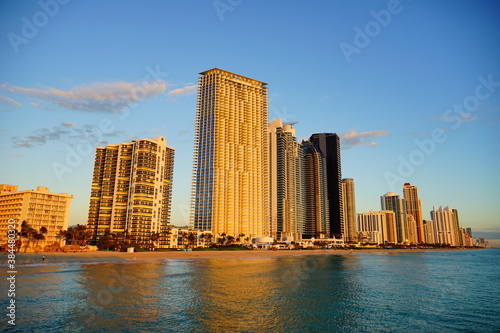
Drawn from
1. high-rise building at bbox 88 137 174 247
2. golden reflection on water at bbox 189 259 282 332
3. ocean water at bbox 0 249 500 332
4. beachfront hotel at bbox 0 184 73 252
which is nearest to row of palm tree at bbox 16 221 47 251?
beachfront hotel at bbox 0 184 73 252

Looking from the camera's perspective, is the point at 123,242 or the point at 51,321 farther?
the point at 123,242

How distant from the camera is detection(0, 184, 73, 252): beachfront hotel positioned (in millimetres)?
157250

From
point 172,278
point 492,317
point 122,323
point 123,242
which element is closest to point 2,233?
point 123,242

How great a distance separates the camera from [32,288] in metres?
47.1

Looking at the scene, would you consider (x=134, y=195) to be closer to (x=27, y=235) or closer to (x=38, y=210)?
(x=38, y=210)

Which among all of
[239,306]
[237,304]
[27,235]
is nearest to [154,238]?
[27,235]

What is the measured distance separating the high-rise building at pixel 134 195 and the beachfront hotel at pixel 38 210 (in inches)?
954

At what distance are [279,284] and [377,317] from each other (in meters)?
24.6

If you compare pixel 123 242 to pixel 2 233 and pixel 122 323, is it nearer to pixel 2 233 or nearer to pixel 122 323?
pixel 2 233

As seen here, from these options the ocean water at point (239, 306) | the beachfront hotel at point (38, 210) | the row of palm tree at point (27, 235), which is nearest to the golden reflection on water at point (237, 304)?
the ocean water at point (239, 306)

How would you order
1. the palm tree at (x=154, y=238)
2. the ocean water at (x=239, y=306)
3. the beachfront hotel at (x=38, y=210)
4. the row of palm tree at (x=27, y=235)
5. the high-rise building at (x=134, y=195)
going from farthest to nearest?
the high-rise building at (x=134, y=195)
the palm tree at (x=154, y=238)
the beachfront hotel at (x=38, y=210)
the row of palm tree at (x=27, y=235)
the ocean water at (x=239, y=306)

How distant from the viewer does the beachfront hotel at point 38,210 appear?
157250 millimetres

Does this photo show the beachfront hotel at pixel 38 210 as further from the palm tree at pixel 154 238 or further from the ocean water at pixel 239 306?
the ocean water at pixel 239 306

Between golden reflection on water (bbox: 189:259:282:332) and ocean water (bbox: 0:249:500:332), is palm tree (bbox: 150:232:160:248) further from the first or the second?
golden reflection on water (bbox: 189:259:282:332)
